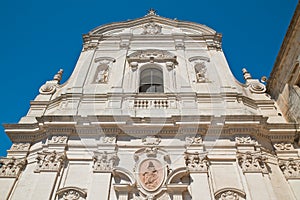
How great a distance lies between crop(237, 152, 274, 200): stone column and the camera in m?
9.50

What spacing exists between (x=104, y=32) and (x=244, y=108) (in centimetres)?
1055

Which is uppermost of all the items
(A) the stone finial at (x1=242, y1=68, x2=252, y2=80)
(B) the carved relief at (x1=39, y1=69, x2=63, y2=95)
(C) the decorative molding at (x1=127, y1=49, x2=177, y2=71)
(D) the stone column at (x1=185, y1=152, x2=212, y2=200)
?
(C) the decorative molding at (x1=127, y1=49, x2=177, y2=71)

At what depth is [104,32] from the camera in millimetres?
19375

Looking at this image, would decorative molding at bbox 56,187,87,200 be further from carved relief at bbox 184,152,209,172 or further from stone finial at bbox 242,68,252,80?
stone finial at bbox 242,68,252,80


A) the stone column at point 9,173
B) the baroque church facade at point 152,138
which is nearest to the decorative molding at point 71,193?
the baroque church facade at point 152,138

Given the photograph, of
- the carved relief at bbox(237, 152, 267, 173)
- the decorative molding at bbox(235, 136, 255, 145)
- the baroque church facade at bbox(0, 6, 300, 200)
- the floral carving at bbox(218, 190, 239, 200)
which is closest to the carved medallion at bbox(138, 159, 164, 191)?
the baroque church facade at bbox(0, 6, 300, 200)

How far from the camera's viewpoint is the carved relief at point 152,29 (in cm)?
1897

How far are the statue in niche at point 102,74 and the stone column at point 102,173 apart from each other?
4900 millimetres

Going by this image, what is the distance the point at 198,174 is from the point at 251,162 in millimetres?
1880

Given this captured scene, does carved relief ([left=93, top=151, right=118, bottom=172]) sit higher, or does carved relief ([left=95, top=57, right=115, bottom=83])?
carved relief ([left=95, top=57, right=115, bottom=83])

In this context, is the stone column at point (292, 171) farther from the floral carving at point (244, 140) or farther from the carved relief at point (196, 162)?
the carved relief at point (196, 162)

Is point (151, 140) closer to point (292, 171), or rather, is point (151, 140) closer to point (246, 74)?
point (292, 171)

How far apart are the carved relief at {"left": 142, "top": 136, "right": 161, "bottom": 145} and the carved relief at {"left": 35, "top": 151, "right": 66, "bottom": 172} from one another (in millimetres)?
2934

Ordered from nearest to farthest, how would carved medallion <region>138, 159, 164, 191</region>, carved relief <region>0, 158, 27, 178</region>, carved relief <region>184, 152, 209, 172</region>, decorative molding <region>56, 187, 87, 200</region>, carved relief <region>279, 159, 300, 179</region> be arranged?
decorative molding <region>56, 187, 87, 200</region> < carved medallion <region>138, 159, 164, 191</region> < carved relief <region>184, 152, 209, 172</region> < carved relief <region>279, 159, 300, 179</region> < carved relief <region>0, 158, 27, 178</region>
